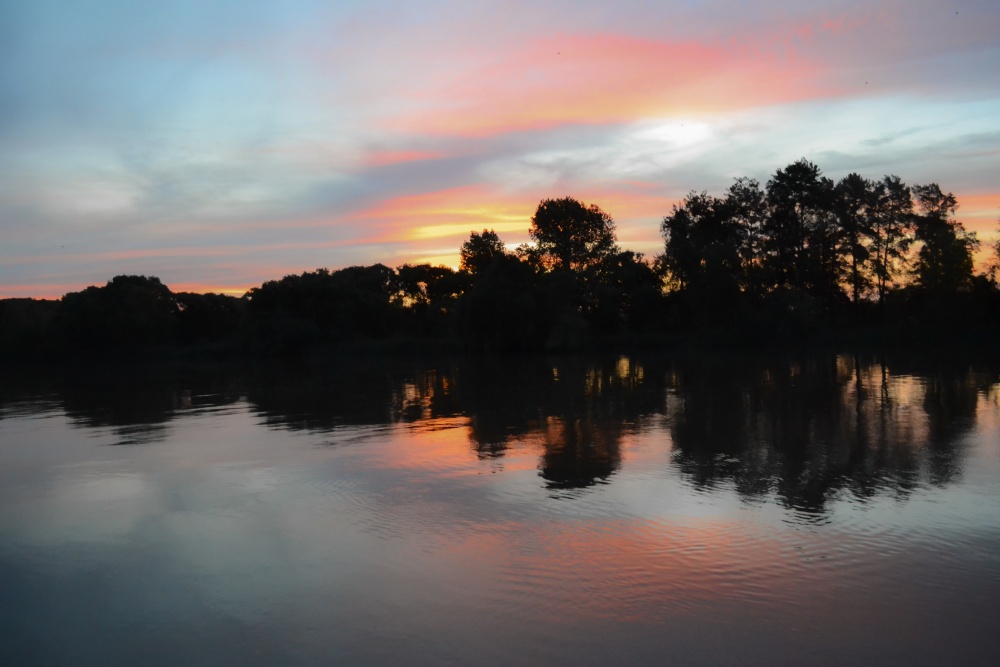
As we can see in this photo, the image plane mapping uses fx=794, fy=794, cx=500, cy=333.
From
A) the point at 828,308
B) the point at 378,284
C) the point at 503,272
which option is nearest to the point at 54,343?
the point at 378,284

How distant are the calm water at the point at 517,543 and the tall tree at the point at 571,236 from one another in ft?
158

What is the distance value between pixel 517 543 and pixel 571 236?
56688mm

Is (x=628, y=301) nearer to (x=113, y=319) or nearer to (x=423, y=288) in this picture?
(x=423, y=288)

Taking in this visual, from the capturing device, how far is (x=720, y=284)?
49.5m

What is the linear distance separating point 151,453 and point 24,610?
285 inches

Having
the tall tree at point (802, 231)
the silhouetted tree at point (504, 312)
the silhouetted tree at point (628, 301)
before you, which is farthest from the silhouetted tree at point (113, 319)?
the tall tree at point (802, 231)

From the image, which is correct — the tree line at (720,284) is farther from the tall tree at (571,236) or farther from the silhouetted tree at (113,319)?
the silhouetted tree at (113,319)

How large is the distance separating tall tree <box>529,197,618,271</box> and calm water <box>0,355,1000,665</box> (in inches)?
1890

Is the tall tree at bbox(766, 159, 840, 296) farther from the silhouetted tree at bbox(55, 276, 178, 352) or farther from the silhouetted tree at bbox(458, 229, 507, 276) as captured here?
the silhouetted tree at bbox(55, 276, 178, 352)

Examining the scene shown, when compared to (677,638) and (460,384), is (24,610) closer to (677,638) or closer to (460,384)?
(677,638)

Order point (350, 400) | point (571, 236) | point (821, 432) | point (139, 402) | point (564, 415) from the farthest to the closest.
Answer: point (571, 236) < point (139, 402) < point (350, 400) < point (564, 415) < point (821, 432)

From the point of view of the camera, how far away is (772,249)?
2063 inches

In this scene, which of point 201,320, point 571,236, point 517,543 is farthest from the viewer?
point 201,320

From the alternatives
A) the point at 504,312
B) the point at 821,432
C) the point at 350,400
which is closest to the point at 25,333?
the point at 504,312
